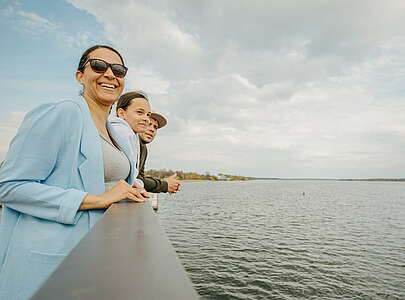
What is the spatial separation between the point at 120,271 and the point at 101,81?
153 centimetres

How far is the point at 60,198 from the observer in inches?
50.7

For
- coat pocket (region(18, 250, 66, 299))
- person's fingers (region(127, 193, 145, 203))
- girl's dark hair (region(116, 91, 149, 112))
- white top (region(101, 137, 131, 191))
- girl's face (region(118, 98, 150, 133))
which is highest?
girl's dark hair (region(116, 91, 149, 112))

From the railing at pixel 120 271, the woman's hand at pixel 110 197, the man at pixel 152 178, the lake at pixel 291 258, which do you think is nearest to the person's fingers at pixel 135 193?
the woman's hand at pixel 110 197

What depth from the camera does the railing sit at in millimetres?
446

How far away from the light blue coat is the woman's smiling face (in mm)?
432

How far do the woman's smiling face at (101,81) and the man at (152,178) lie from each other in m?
2.22

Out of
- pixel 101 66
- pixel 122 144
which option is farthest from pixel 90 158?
pixel 101 66

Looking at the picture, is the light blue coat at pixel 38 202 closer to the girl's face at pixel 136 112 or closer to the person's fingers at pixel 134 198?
the person's fingers at pixel 134 198

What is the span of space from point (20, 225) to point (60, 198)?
252mm

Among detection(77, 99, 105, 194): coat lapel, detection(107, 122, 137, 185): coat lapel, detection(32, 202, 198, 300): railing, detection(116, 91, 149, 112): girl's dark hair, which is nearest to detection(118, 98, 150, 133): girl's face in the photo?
detection(116, 91, 149, 112): girl's dark hair

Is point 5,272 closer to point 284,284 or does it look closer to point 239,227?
point 284,284

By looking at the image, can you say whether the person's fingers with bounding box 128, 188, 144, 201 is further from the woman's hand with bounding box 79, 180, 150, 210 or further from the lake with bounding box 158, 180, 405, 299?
the lake with bounding box 158, 180, 405, 299

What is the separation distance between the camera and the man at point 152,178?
394cm

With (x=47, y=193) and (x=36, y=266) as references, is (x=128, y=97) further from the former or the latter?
(x=36, y=266)
